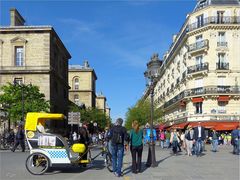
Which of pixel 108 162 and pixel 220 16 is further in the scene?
pixel 220 16

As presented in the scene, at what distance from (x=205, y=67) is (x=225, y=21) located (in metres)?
6.02

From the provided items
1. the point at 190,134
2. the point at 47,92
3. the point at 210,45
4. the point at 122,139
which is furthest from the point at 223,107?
the point at 122,139

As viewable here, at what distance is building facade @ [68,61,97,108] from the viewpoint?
102m

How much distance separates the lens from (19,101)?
136 ft

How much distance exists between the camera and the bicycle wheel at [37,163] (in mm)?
12917

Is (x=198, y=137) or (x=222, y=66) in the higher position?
(x=222, y=66)

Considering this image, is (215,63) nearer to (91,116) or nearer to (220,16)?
(220,16)

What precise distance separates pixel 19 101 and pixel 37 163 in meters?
29.2

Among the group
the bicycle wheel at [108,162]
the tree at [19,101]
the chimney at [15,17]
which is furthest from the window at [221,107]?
the bicycle wheel at [108,162]

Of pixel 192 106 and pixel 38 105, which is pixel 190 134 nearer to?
pixel 38 105

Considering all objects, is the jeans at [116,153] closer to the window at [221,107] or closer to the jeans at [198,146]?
the jeans at [198,146]

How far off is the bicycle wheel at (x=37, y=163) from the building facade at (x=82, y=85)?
87.6 meters

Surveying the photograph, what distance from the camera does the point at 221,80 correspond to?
172 feet

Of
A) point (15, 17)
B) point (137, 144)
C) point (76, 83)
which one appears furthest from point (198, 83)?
point (76, 83)
